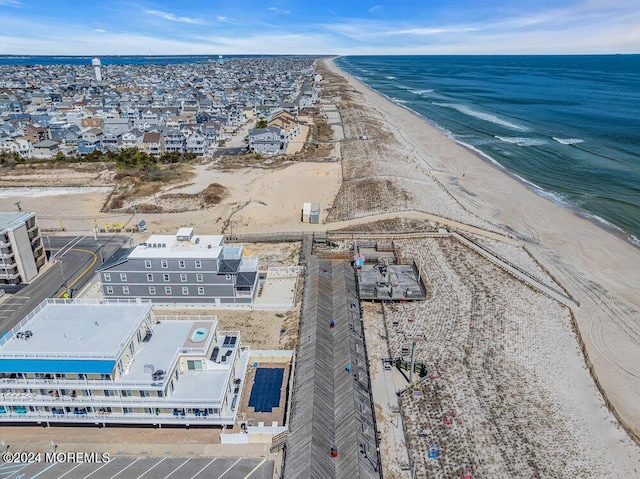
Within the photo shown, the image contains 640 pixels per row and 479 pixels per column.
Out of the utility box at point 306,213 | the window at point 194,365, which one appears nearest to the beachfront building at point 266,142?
the utility box at point 306,213

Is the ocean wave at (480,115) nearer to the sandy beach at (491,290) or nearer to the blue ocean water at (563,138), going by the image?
the blue ocean water at (563,138)

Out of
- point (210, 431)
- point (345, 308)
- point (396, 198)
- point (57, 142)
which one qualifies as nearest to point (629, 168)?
point (396, 198)

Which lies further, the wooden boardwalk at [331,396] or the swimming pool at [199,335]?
the swimming pool at [199,335]

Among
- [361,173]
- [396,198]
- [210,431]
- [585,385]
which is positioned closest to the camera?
[210,431]

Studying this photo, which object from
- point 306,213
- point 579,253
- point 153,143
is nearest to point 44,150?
point 153,143

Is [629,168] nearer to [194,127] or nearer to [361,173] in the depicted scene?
[361,173]

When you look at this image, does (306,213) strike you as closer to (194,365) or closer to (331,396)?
(194,365)
